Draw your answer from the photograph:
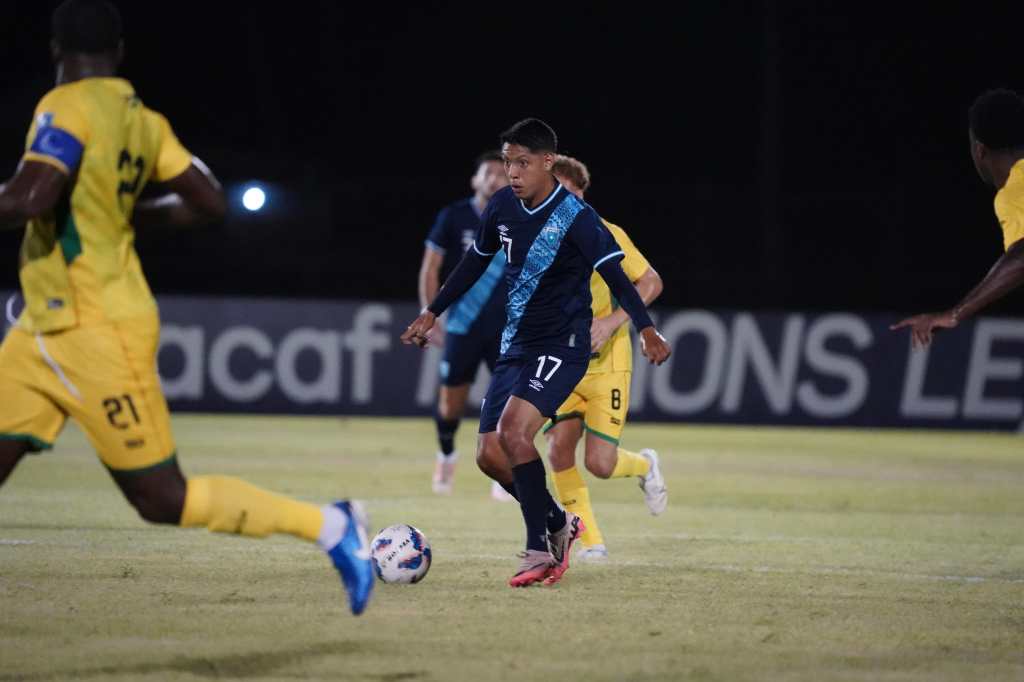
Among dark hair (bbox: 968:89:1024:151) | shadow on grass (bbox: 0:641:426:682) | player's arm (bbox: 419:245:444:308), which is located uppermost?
dark hair (bbox: 968:89:1024:151)

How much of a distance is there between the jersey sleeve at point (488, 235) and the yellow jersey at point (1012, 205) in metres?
2.39

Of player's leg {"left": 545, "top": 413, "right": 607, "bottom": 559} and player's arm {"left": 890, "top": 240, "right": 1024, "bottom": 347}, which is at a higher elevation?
player's arm {"left": 890, "top": 240, "right": 1024, "bottom": 347}

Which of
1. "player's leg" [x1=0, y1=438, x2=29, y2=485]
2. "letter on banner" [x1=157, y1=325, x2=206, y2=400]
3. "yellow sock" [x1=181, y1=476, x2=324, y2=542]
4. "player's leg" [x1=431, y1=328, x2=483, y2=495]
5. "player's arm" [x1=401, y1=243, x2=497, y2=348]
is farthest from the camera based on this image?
"letter on banner" [x1=157, y1=325, x2=206, y2=400]

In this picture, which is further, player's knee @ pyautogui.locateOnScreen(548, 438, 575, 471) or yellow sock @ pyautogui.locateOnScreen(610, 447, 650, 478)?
yellow sock @ pyautogui.locateOnScreen(610, 447, 650, 478)

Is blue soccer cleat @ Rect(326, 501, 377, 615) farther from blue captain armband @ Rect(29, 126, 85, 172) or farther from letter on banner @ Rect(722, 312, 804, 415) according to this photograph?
letter on banner @ Rect(722, 312, 804, 415)

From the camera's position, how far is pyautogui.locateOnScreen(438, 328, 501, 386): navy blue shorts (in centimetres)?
1216

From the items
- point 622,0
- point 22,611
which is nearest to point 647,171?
point 622,0

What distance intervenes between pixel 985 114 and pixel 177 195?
143 inches

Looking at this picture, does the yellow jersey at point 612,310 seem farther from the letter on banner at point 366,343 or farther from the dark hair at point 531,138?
the letter on banner at point 366,343

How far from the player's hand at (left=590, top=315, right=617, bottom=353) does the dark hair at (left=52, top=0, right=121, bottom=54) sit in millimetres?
3550

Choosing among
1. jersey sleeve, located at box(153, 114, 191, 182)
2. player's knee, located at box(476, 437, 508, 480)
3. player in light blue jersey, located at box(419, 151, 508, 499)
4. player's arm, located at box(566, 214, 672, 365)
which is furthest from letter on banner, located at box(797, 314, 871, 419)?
jersey sleeve, located at box(153, 114, 191, 182)

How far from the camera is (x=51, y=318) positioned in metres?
5.53

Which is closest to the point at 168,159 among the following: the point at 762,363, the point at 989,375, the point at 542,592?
the point at 542,592

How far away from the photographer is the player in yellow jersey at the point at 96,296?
553cm
